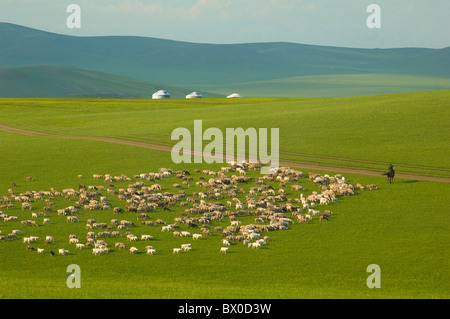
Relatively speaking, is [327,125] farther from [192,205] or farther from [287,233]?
[287,233]

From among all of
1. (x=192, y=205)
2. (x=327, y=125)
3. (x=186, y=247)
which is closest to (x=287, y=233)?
(x=186, y=247)

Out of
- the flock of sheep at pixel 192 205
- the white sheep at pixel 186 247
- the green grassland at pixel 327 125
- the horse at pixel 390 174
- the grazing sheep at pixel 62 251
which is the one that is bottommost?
the grazing sheep at pixel 62 251

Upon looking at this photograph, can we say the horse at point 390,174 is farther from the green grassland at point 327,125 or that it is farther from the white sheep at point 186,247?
the white sheep at point 186,247

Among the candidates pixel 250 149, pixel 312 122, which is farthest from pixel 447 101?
pixel 250 149

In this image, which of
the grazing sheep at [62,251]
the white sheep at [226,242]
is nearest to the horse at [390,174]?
the white sheep at [226,242]

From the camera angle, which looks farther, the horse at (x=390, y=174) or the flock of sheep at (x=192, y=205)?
A: the horse at (x=390, y=174)
